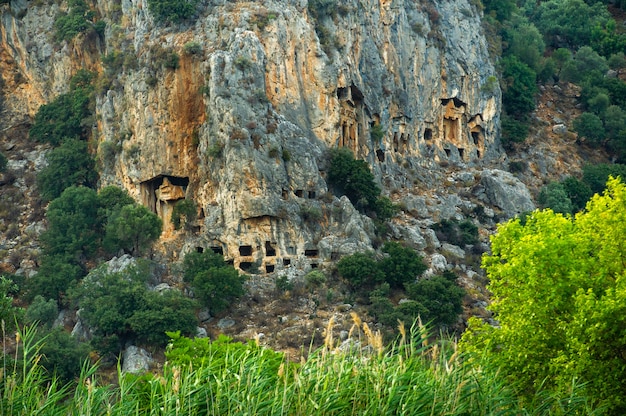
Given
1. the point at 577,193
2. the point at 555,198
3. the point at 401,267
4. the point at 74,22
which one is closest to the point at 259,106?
the point at 401,267

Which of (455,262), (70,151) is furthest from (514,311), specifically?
(70,151)

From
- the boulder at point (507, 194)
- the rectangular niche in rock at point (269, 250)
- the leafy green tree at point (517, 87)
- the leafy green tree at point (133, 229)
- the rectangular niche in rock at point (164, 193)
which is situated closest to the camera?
the leafy green tree at point (133, 229)

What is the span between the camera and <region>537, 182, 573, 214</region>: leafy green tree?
79.8 meters

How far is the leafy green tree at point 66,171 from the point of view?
76.0m

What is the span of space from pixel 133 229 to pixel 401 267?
1718cm

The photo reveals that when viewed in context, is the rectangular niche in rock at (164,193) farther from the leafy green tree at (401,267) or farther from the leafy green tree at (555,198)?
the leafy green tree at (555,198)

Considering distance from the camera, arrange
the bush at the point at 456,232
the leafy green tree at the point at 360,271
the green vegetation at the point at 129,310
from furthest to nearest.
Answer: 1. the bush at the point at 456,232
2. the leafy green tree at the point at 360,271
3. the green vegetation at the point at 129,310

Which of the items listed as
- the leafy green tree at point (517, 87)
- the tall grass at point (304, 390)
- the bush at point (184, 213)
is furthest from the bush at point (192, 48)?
the tall grass at point (304, 390)

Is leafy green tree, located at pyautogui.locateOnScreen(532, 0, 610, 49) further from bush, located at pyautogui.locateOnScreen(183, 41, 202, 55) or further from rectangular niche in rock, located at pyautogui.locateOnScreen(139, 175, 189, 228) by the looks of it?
rectangular niche in rock, located at pyautogui.locateOnScreen(139, 175, 189, 228)

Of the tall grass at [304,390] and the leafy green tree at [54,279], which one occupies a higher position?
the leafy green tree at [54,279]

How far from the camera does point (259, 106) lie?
69500 mm

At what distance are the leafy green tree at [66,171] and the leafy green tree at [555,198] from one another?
33.8 m

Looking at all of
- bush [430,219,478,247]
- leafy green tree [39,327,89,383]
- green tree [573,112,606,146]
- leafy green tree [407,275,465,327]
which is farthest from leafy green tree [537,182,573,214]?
leafy green tree [39,327,89,383]

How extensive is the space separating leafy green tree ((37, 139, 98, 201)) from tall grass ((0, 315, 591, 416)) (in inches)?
1956
